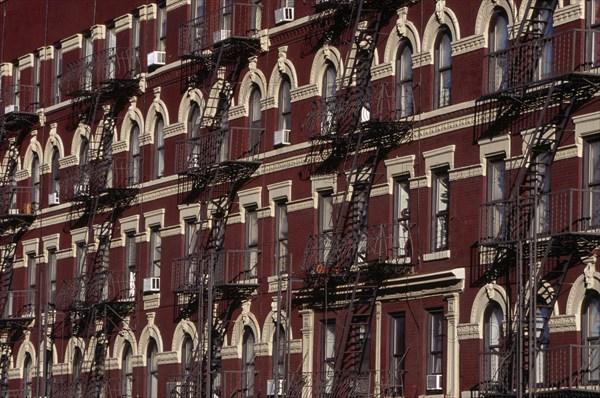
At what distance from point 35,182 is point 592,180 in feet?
105

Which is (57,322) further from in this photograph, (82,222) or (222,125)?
(222,125)

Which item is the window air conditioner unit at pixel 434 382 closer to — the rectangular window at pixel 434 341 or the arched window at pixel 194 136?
the rectangular window at pixel 434 341

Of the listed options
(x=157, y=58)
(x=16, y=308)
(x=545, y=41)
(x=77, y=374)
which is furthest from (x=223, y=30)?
(x=16, y=308)

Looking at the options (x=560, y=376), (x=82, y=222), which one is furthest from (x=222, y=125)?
(x=560, y=376)

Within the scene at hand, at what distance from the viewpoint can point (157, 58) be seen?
61750mm

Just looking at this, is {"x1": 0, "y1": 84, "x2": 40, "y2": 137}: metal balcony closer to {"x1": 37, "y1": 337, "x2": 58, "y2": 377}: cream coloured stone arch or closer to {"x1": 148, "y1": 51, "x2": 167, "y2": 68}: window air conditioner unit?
{"x1": 37, "y1": 337, "x2": 58, "y2": 377}: cream coloured stone arch

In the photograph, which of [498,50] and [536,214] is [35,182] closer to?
[498,50]

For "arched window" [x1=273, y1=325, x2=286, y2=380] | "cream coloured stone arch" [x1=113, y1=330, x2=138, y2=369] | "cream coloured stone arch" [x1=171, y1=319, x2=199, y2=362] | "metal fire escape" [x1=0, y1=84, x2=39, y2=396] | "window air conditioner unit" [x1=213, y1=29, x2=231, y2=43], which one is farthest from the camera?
"metal fire escape" [x1=0, y1=84, x2=39, y2=396]

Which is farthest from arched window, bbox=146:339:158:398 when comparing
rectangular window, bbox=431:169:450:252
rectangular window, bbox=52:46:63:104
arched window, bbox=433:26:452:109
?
arched window, bbox=433:26:452:109

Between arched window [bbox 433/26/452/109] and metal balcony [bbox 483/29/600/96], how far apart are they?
194cm

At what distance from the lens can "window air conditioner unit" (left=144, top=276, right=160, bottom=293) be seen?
60.7 metres

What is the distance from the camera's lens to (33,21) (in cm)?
7156

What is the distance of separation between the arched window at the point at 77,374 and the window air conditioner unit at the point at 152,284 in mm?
5376

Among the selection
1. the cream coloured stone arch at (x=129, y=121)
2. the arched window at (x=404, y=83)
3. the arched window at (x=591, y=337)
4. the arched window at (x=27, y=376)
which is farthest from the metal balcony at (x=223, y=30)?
the arched window at (x=591, y=337)
